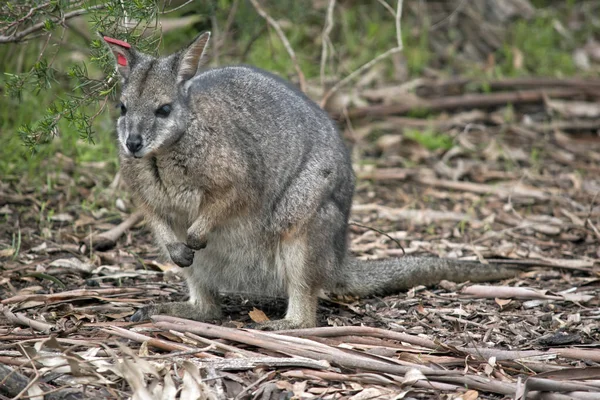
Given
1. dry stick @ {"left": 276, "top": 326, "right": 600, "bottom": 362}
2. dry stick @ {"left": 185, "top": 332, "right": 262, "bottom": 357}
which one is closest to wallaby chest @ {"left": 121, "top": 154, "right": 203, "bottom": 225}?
dry stick @ {"left": 185, "top": 332, "right": 262, "bottom": 357}

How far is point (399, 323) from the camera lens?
468 cm

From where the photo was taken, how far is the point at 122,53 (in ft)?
13.8

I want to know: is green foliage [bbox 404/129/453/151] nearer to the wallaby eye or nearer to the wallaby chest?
the wallaby chest

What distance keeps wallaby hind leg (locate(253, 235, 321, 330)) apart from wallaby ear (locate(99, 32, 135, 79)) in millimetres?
1246

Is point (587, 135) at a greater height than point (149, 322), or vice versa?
point (587, 135)

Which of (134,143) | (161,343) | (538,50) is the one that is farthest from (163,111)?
(538,50)

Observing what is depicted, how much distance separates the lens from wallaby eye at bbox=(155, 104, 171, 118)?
4.21m

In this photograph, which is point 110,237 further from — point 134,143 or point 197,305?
point 134,143

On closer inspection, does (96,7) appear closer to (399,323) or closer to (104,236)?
(104,236)

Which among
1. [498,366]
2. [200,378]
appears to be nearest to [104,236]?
[200,378]

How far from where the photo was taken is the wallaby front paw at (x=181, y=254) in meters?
4.50

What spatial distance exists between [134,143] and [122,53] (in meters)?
0.50

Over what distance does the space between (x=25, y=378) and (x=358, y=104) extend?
18.2ft

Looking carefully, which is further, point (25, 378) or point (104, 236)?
point (104, 236)
